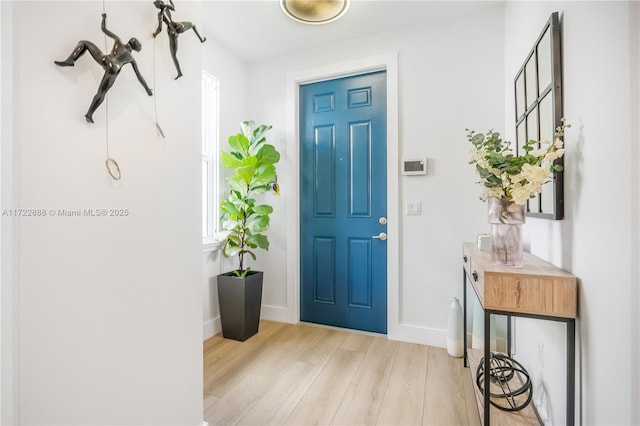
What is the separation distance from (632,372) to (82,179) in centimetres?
181

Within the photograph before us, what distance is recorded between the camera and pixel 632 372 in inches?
34.8

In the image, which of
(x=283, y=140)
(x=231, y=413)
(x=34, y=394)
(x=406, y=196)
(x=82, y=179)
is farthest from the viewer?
(x=283, y=140)

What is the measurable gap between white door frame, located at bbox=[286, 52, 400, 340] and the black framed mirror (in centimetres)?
97

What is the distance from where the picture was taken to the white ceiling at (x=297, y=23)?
227cm

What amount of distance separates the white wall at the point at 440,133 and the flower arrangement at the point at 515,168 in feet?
3.51

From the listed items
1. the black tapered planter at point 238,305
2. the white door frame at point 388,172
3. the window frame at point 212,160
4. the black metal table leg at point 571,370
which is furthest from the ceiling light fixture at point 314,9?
the black metal table leg at point 571,370

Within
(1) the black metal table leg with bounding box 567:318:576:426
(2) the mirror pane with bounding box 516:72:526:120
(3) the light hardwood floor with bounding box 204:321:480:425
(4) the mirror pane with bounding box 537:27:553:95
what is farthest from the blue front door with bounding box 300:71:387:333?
(1) the black metal table leg with bounding box 567:318:576:426

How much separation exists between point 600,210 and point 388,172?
163 cm

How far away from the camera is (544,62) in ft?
4.75

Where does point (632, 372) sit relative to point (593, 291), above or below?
below

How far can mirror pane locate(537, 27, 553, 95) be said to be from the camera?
1.38 metres

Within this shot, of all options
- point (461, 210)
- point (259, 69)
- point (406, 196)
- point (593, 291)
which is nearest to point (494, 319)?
point (461, 210)

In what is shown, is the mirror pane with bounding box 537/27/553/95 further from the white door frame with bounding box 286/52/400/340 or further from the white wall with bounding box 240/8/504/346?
the white door frame with bounding box 286/52/400/340

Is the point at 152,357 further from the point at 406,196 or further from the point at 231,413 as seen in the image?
the point at 406,196
